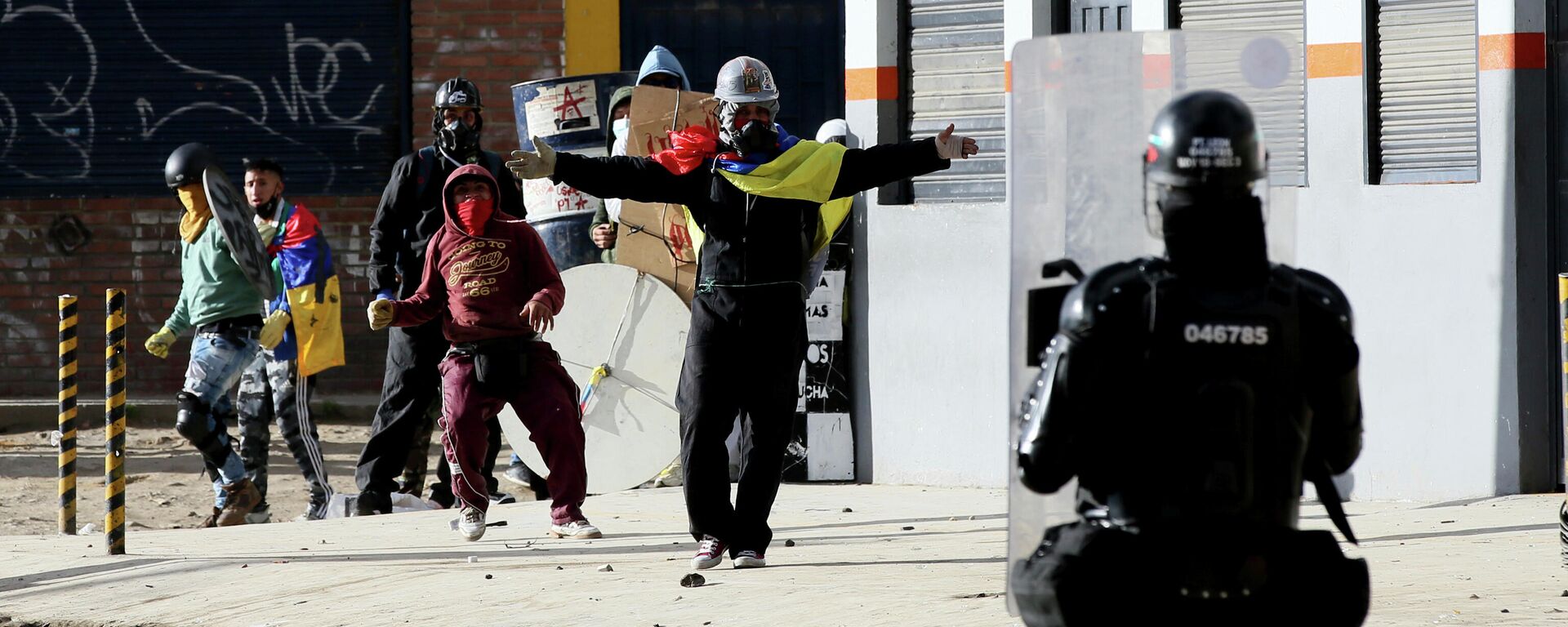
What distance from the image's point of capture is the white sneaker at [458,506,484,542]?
6.75 metres

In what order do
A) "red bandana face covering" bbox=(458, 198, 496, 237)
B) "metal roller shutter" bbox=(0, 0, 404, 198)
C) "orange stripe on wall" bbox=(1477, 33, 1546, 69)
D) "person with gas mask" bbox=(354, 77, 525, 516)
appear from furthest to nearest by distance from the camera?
"metal roller shutter" bbox=(0, 0, 404, 198)
"person with gas mask" bbox=(354, 77, 525, 516)
"orange stripe on wall" bbox=(1477, 33, 1546, 69)
"red bandana face covering" bbox=(458, 198, 496, 237)

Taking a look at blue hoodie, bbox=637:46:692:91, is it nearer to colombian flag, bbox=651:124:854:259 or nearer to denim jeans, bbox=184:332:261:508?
denim jeans, bbox=184:332:261:508

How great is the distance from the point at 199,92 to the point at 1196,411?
11555 millimetres

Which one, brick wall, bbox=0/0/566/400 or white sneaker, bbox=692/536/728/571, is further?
brick wall, bbox=0/0/566/400

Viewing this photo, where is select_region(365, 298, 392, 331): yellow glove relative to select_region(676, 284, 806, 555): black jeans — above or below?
above

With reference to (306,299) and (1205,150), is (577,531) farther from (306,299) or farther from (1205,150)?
(1205,150)

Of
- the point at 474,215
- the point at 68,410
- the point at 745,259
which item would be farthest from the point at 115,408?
the point at 745,259

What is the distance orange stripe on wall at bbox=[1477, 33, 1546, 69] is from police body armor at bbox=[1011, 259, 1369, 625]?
5.00 meters

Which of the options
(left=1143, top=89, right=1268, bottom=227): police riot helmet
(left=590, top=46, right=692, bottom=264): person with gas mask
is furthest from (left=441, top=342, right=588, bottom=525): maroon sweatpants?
(left=1143, top=89, right=1268, bottom=227): police riot helmet

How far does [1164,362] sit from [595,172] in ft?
10.5

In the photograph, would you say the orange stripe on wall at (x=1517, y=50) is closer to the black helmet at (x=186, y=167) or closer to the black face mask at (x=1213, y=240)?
the black face mask at (x=1213, y=240)

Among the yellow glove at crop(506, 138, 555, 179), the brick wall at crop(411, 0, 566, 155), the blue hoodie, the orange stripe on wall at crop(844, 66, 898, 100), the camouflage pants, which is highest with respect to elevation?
the brick wall at crop(411, 0, 566, 155)

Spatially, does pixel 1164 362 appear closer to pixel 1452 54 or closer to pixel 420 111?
pixel 1452 54

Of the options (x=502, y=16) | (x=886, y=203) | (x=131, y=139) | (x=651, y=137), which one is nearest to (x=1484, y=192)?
(x=886, y=203)
